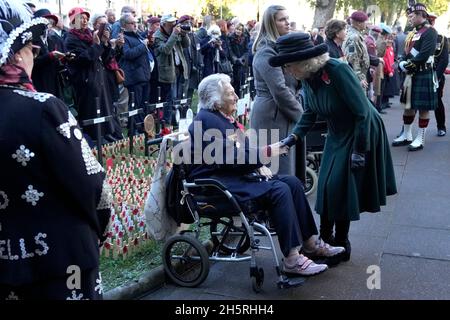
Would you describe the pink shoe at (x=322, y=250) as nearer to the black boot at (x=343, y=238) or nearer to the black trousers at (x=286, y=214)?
the black boot at (x=343, y=238)

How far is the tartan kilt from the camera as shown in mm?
8257

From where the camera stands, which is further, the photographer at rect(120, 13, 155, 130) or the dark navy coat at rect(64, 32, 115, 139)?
the photographer at rect(120, 13, 155, 130)

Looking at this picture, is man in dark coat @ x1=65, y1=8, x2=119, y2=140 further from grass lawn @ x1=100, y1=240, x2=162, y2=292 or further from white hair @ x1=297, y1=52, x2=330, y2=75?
white hair @ x1=297, y1=52, x2=330, y2=75

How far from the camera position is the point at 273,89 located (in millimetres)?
4910

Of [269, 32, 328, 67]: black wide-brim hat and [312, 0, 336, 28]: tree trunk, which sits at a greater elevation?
[312, 0, 336, 28]: tree trunk

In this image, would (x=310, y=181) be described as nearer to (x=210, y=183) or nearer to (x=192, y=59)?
(x=210, y=183)

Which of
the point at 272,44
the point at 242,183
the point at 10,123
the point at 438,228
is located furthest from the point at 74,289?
the point at 438,228

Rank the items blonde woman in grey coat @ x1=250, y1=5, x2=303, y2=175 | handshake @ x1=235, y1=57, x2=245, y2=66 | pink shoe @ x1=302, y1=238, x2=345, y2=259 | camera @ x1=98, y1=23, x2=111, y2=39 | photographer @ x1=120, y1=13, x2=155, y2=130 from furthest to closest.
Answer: handshake @ x1=235, y1=57, x2=245, y2=66 < photographer @ x1=120, y1=13, x2=155, y2=130 < camera @ x1=98, y1=23, x2=111, y2=39 < blonde woman in grey coat @ x1=250, y1=5, x2=303, y2=175 < pink shoe @ x1=302, y1=238, x2=345, y2=259

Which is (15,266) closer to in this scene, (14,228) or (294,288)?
(14,228)

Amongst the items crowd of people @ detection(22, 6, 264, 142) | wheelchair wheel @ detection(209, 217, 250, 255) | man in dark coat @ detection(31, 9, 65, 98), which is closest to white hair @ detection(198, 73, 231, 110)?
wheelchair wheel @ detection(209, 217, 250, 255)

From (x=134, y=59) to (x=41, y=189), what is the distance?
7.09 meters

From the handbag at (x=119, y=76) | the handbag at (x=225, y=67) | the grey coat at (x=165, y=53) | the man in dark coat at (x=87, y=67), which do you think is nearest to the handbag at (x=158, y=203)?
the man in dark coat at (x=87, y=67)

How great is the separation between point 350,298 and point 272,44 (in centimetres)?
222

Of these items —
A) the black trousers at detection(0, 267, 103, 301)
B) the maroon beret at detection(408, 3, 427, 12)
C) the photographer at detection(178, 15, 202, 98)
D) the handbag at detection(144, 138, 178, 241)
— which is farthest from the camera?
the photographer at detection(178, 15, 202, 98)
